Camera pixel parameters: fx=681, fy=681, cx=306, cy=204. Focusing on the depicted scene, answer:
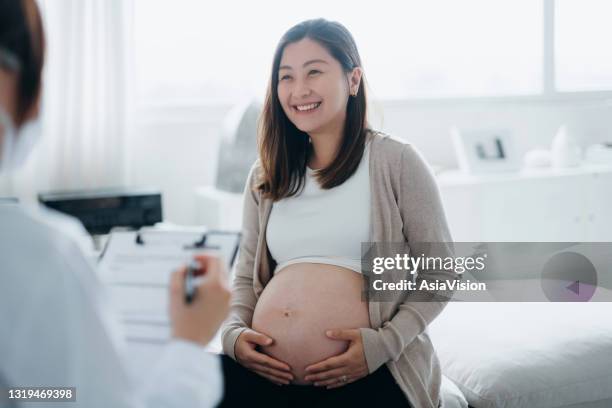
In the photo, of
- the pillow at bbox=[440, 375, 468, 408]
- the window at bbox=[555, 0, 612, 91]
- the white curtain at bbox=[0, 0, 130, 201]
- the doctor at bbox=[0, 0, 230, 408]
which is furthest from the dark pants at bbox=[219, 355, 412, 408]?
the window at bbox=[555, 0, 612, 91]

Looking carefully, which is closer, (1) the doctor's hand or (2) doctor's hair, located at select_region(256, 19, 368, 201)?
(1) the doctor's hand

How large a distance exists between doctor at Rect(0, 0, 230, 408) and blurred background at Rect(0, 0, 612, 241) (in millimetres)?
1593

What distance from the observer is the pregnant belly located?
136 centimetres

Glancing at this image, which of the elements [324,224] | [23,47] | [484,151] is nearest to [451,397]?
[324,224]

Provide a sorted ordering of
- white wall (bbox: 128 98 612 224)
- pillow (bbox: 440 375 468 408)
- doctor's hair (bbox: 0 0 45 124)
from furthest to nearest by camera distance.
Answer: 1. white wall (bbox: 128 98 612 224)
2. pillow (bbox: 440 375 468 408)
3. doctor's hair (bbox: 0 0 45 124)

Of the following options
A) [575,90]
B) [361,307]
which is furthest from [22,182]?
[575,90]

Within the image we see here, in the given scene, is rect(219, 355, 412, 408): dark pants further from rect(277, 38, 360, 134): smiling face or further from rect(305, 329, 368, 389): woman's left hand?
rect(277, 38, 360, 134): smiling face

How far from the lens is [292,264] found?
1474mm

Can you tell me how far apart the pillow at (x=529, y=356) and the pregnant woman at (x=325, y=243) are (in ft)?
0.53

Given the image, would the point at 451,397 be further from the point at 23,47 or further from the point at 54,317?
the point at 23,47

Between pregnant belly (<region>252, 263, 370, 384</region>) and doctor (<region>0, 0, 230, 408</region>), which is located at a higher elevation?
doctor (<region>0, 0, 230, 408</region>)

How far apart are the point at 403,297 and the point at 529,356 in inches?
13.5

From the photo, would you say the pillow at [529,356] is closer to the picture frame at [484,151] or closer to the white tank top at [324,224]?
the white tank top at [324,224]

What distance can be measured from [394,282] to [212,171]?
1745mm
